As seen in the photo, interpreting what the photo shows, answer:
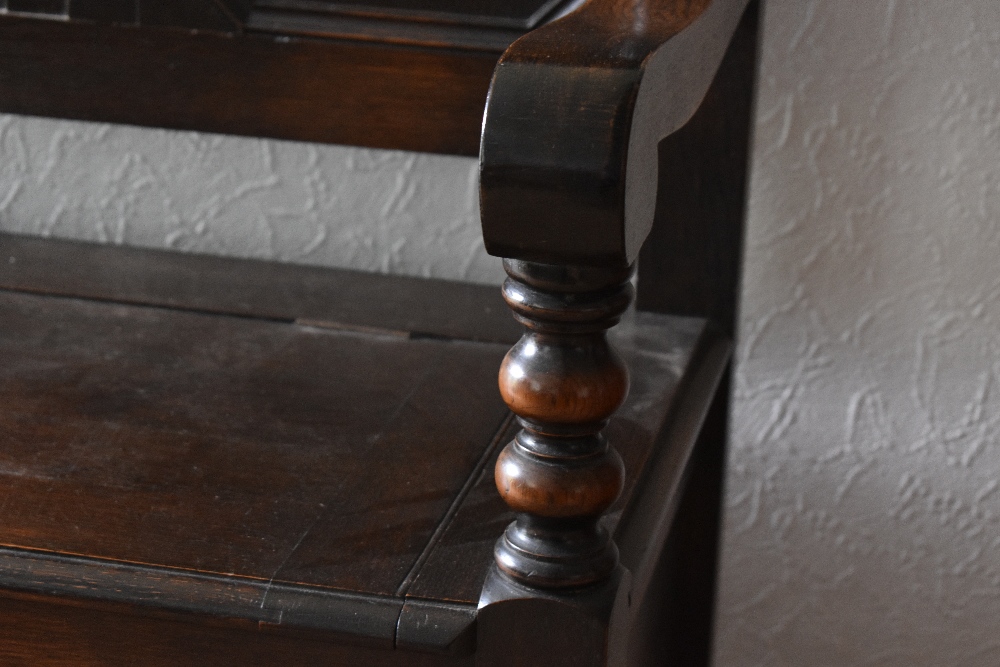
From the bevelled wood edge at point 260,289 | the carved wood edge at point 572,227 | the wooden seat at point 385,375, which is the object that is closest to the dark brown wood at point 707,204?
the wooden seat at point 385,375

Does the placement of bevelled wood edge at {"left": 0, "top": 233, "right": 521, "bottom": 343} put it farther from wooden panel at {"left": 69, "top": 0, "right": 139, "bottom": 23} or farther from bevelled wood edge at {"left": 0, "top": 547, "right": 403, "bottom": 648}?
bevelled wood edge at {"left": 0, "top": 547, "right": 403, "bottom": 648}

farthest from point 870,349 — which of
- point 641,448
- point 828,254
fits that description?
point 641,448

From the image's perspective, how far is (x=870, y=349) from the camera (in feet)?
2.90

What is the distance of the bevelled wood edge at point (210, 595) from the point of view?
471 millimetres

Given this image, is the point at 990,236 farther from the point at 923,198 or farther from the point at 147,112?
the point at 147,112

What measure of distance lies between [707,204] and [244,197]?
367mm

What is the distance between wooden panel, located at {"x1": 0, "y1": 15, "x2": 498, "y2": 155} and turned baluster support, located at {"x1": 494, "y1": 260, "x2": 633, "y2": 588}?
1.34 feet

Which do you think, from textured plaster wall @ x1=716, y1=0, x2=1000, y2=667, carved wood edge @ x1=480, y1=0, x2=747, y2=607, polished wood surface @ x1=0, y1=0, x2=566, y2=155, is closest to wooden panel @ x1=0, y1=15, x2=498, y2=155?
polished wood surface @ x1=0, y1=0, x2=566, y2=155

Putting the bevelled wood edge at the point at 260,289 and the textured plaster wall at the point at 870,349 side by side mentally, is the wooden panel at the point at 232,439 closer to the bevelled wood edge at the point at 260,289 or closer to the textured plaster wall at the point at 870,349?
the bevelled wood edge at the point at 260,289

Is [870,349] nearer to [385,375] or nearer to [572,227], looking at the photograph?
[385,375]

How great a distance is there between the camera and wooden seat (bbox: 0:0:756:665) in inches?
16.2

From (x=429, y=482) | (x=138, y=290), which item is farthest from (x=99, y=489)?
(x=138, y=290)

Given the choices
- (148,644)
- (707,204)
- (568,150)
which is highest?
(568,150)

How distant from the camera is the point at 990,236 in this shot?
0.84 metres
